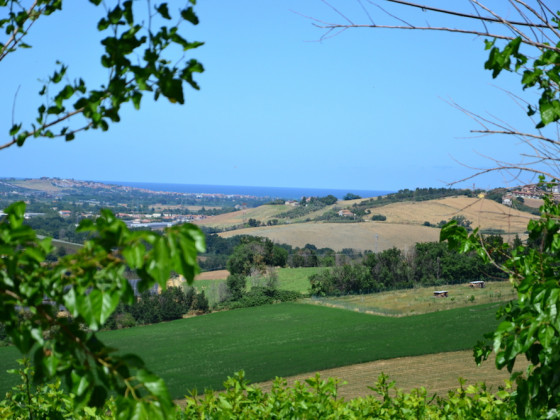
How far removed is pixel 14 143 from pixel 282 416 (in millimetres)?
2321

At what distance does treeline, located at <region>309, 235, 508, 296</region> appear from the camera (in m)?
62.0

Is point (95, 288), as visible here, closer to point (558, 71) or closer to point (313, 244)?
point (558, 71)

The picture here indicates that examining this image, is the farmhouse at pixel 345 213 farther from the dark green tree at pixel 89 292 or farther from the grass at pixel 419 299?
the dark green tree at pixel 89 292

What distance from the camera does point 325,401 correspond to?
3777 millimetres

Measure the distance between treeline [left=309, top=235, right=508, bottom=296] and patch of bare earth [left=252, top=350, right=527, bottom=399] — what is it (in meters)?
30.6

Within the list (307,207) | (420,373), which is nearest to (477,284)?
(420,373)

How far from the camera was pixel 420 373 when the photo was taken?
26.7 metres

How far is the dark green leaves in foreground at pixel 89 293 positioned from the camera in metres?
1.28

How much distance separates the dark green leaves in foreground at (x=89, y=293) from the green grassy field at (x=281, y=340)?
25.2m

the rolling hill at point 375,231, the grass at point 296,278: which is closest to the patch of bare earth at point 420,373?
the grass at point 296,278

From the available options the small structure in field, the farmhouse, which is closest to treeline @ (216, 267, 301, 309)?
Answer: the small structure in field

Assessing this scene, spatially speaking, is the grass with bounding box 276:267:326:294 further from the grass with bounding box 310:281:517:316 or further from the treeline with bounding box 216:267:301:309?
the grass with bounding box 310:281:517:316

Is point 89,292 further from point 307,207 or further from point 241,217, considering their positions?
point 307,207

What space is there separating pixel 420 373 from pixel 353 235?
2317 inches
